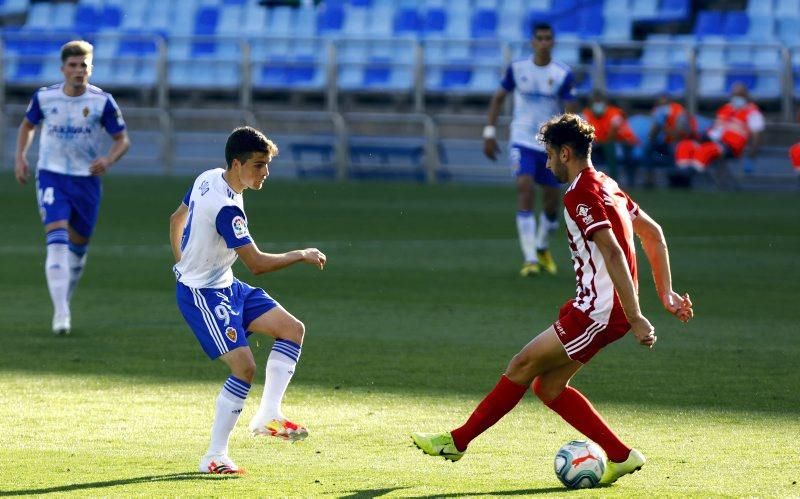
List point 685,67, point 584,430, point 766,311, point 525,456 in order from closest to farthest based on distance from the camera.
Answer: point 584,430
point 525,456
point 766,311
point 685,67

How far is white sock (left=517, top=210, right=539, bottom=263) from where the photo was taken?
43.6ft

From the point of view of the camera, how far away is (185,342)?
989cm

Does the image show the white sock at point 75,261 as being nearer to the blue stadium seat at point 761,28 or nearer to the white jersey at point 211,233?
the white jersey at point 211,233

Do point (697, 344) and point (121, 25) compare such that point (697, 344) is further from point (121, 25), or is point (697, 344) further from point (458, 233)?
point (121, 25)

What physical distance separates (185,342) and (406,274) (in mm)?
3936

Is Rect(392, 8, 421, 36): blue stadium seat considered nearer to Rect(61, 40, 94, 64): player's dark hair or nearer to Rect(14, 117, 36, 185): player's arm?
Rect(14, 117, 36, 185): player's arm

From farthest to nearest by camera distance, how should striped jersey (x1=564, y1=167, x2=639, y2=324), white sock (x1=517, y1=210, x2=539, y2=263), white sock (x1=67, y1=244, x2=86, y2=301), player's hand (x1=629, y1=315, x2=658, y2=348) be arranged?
white sock (x1=517, y1=210, x2=539, y2=263) < white sock (x1=67, y1=244, x2=86, y2=301) < striped jersey (x1=564, y1=167, x2=639, y2=324) < player's hand (x1=629, y1=315, x2=658, y2=348)

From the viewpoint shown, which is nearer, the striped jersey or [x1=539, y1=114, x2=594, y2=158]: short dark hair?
the striped jersey

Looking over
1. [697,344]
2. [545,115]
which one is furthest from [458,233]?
[697,344]

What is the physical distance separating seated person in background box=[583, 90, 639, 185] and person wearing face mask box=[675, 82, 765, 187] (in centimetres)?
77

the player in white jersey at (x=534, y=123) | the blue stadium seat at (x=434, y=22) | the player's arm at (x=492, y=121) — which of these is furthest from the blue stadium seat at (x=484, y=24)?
the player in white jersey at (x=534, y=123)

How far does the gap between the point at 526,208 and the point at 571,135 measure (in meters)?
7.52

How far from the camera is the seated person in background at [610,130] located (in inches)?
918

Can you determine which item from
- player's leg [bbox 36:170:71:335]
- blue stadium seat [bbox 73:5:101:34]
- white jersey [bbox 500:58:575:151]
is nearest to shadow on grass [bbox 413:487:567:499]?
player's leg [bbox 36:170:71:335]
